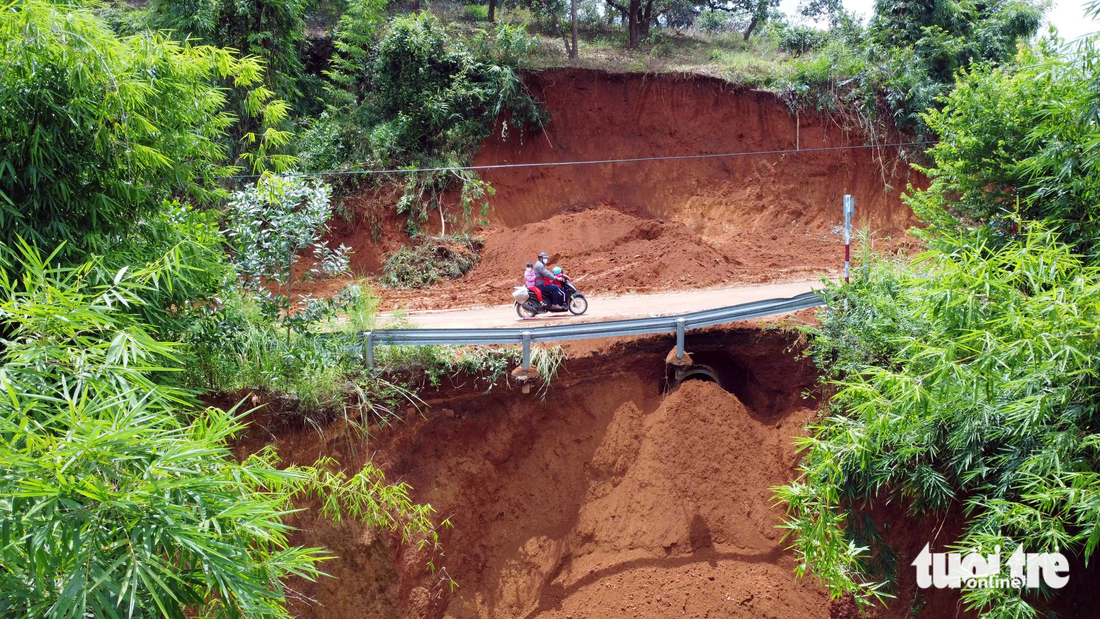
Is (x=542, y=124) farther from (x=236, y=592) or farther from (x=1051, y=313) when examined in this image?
(x=236, y=592)

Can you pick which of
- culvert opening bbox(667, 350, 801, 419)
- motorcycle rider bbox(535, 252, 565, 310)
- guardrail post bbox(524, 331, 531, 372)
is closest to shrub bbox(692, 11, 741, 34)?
motorcycle rider bbox(535, 252, 565, 310)

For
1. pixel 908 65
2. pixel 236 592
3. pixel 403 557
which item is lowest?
pixel 403 557

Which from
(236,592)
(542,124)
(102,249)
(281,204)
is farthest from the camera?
(542,124)

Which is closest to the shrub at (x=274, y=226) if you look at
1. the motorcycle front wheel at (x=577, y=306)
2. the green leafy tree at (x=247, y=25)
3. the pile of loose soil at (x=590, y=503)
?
the pile of loose soil at (x=590, y=503)

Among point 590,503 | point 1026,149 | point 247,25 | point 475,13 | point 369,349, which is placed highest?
point 475,13

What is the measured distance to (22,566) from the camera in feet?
12.6

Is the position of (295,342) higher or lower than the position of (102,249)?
lower

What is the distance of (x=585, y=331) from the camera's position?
9688 millimetres

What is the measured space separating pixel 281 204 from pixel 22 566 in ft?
17.4

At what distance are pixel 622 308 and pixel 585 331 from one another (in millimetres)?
2935

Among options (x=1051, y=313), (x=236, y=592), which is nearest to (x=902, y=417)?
(x=1051, y=313)

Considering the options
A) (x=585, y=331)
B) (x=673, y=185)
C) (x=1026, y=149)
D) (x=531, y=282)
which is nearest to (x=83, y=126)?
(x=585, y=331)

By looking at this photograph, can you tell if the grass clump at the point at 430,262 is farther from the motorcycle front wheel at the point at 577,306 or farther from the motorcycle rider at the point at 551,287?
the motorcycle front wheel at the point at 577,306

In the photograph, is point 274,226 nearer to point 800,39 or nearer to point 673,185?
point 673,185
